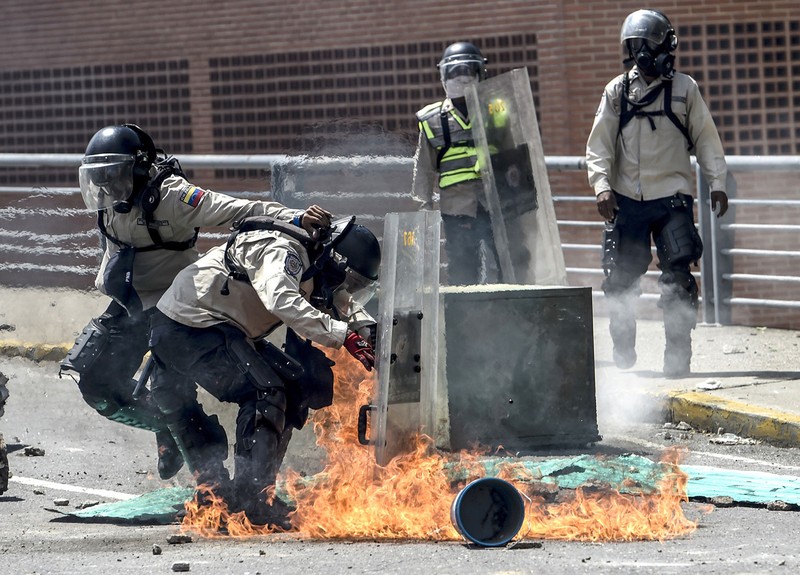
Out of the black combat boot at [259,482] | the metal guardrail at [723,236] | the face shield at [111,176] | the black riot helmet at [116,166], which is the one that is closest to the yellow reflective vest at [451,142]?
the metal guardrail at [723,236]

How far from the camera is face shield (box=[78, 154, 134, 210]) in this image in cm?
650

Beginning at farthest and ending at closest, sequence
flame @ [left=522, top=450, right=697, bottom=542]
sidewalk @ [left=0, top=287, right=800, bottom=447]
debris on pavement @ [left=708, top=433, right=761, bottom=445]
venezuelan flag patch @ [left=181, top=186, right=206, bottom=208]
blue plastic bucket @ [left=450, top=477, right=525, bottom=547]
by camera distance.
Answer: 1. sidewalk @ [left=0, top=287, right=800, bottom=447]
2. debris on pavement @ [left=708, top=433, right=761, bottom=445]
3. venezuelan flag patch @ [left=181, top=186, right=206, bottom=208]
4. flame @ [left=522, top=450, right=697, bottom=542]
5. blue plastic bucket @ [left=450, top=477, right=525, bottom=547]

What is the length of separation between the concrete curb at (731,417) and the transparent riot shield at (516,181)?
101cm

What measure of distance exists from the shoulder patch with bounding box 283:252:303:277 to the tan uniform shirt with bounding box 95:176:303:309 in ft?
1.30

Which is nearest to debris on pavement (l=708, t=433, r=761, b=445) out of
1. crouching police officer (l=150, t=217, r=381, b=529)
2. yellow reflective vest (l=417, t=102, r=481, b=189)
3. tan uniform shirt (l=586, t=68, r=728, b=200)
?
tan uniform shirt (l=586, t=68, r=728, b=200)

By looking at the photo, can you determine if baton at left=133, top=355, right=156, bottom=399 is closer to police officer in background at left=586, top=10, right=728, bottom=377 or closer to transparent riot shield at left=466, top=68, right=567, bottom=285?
transparent riot shield at left=466, top=68, right=567, bottom=285

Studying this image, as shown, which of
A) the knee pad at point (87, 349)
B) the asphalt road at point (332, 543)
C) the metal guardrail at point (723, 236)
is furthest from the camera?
the metal guardrail at point (723, 236)

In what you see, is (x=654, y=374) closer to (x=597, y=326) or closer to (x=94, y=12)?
(x=597, y=326)

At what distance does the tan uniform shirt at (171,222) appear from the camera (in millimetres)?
6312

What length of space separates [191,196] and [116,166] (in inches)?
14.5

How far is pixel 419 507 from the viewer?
5664 millimetres

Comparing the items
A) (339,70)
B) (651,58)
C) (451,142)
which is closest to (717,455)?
(651,58)

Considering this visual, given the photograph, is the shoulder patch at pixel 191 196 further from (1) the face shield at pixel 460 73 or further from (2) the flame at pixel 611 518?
(1) the face shield at pixel 460 73

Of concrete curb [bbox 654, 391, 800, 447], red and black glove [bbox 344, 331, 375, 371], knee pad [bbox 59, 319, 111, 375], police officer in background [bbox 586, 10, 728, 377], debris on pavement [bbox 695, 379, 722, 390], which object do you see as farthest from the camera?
police officer in background [bbox 586, 10, 728, 377]
